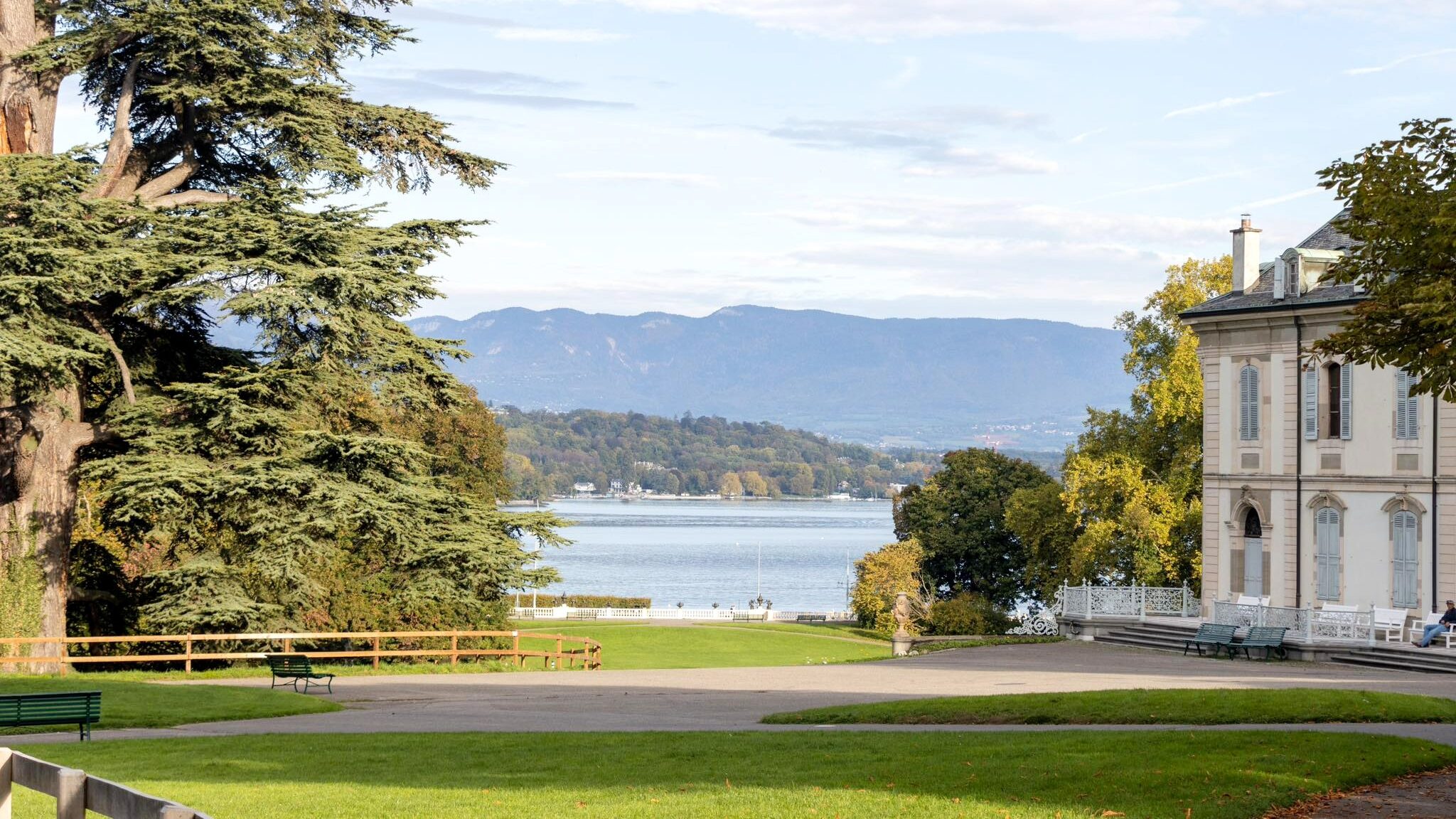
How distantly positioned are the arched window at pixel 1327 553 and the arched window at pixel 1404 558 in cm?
153

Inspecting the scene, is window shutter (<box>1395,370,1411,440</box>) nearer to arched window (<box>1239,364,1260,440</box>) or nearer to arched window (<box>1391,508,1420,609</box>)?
arched window (<box>1391,508,1420,609</box>)

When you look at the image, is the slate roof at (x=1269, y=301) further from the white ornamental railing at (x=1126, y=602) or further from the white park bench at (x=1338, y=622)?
the white ornamental railing at (x=1126, y=602)

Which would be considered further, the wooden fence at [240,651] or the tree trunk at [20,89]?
the tree trunk at [20,89]

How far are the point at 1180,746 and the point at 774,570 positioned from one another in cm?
14713

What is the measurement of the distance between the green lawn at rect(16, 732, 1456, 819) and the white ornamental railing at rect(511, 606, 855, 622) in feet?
173

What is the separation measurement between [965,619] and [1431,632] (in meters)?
27.4

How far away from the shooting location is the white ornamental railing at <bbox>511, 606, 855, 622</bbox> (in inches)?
2968

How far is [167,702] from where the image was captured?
23219 mm

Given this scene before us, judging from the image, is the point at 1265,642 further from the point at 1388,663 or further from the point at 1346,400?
the point at 1346,400

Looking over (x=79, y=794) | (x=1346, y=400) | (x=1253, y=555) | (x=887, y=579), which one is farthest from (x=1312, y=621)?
(x=887, y=579)

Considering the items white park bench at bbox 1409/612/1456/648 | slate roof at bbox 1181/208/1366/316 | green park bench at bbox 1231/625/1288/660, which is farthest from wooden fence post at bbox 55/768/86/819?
slate roof at bbox 1181/208/1366/316

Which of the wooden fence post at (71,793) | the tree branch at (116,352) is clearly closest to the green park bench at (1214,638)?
the tree branch at (116,352)

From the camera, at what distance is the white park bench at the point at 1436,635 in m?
31.9

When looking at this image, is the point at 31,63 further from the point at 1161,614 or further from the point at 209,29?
the point at 1161,614
